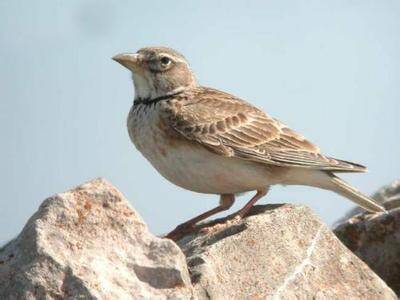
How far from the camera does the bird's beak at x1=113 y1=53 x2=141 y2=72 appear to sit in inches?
476

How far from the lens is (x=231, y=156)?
37.6ft

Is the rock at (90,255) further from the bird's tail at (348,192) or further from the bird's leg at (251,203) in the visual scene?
the bird's tail at (348,192)

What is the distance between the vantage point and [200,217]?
1110 centimetres

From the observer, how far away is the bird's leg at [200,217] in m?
10.8

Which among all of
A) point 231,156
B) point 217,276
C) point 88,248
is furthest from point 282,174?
point 88,248

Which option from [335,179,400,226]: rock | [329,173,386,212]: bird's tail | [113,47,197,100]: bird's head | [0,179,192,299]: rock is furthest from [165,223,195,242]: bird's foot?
[0,179,192,299]: rock

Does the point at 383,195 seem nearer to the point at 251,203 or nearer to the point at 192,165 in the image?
the point at 251,203

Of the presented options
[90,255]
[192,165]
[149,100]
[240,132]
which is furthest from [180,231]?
[90,255]

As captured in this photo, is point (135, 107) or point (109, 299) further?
point (135, 107)

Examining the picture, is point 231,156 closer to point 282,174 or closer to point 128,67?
point 282,174

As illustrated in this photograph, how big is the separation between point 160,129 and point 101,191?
3.87m

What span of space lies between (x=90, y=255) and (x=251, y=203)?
14.0ft

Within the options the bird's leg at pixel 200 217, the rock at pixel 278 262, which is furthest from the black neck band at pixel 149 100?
the rock at pixel 278 262

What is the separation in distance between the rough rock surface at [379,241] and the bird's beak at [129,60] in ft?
11.1
